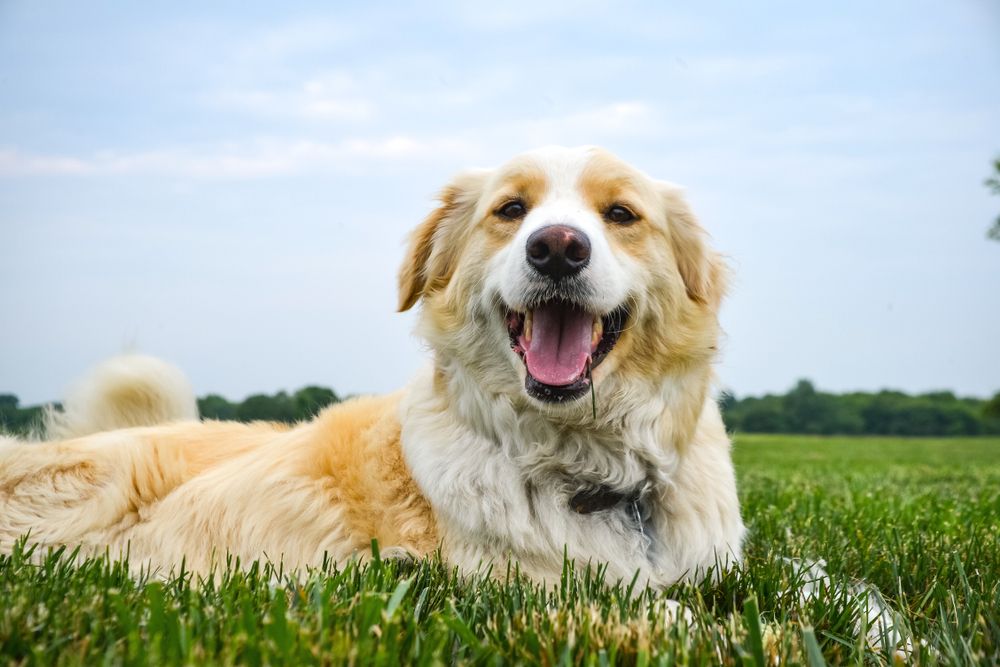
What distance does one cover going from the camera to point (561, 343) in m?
3.10

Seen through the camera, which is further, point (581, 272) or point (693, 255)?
point (693, 255)

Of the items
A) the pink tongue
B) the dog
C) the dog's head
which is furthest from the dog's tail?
the pink tongue

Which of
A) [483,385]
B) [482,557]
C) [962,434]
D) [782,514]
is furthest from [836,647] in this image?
[962,434]

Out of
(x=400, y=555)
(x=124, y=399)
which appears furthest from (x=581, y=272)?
(x=124, y=399)

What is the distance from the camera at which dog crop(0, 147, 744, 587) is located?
2.98 meters

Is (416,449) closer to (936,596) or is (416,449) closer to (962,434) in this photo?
(936,596)

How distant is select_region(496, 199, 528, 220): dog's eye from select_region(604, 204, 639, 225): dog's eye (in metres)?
0.34

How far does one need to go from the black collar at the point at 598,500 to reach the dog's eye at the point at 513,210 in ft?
3.78

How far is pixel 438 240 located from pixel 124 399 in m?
2.48

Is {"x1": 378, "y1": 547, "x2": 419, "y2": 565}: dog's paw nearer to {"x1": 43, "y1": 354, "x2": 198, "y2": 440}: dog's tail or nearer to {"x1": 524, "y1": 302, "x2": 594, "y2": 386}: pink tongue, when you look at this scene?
{"x1": 524, "y1": 302, "x2": 594, "y2": 386}: pink tongue

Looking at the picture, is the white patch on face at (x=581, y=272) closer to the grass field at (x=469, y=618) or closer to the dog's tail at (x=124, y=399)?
the grass field at (x=469, y=618)

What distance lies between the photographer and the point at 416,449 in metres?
3.19

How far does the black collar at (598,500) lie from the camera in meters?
3.07

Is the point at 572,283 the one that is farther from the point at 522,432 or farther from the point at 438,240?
the point at 438,240
